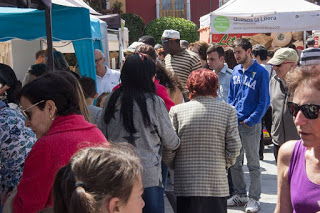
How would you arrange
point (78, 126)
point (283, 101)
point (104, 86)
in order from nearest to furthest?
point (78, 126) < point (283, 101) < point (104, 86)

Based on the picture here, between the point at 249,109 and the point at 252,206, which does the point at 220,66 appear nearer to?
the point at 249,109

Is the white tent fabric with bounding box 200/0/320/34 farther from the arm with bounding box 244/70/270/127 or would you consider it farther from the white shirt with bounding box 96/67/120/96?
the arm with bounding box 244/70/270/127

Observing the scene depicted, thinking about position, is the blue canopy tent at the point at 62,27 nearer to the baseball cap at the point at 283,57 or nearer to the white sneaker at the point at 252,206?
the baseball cap at the point at 283,57

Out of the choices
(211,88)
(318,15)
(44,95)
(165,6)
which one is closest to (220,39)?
(318,15)

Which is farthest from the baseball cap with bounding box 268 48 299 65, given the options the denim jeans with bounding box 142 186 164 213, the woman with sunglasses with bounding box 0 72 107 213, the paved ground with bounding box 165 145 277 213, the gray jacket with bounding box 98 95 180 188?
the woman with sunglasses with bounding box 0 72 107 213

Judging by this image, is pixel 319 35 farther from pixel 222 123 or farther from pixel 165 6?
pixel 165 6

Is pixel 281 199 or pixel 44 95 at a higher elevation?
pixel 44 95

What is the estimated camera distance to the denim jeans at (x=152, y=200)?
3479mm

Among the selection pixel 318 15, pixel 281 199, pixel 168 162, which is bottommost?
pixel 168 162

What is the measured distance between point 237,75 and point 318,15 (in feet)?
15.2

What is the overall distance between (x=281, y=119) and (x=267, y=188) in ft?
5.96

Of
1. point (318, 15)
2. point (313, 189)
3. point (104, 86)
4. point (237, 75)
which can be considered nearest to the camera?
point (313, 189)

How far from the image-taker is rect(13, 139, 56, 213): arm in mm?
2275

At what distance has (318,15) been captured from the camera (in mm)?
9359
